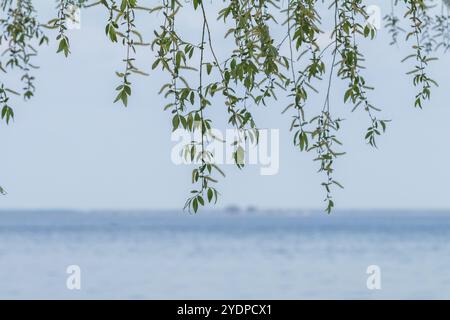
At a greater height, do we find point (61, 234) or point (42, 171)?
point (42, 171)

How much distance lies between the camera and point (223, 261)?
17844 mm

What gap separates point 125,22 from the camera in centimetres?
164

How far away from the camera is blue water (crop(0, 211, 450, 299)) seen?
570 inches

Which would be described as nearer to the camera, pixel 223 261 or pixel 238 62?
pixel 238 62

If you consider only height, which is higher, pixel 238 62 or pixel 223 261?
pixel 238 62

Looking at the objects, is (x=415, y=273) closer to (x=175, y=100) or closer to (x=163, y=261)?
(x=163, y=261)

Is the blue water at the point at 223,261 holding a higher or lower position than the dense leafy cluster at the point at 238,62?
lower

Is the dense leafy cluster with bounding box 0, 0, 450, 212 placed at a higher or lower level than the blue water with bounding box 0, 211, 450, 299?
higher

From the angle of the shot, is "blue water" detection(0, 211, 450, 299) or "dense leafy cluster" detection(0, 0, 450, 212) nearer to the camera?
"dense leafy cluster" detection(0, 0, 450, 212)

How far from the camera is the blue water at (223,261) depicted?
47.5 ft

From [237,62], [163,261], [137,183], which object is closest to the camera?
[237,62]

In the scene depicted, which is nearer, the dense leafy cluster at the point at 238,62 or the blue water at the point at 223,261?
the dense leafy cluster at the point at 238,62
